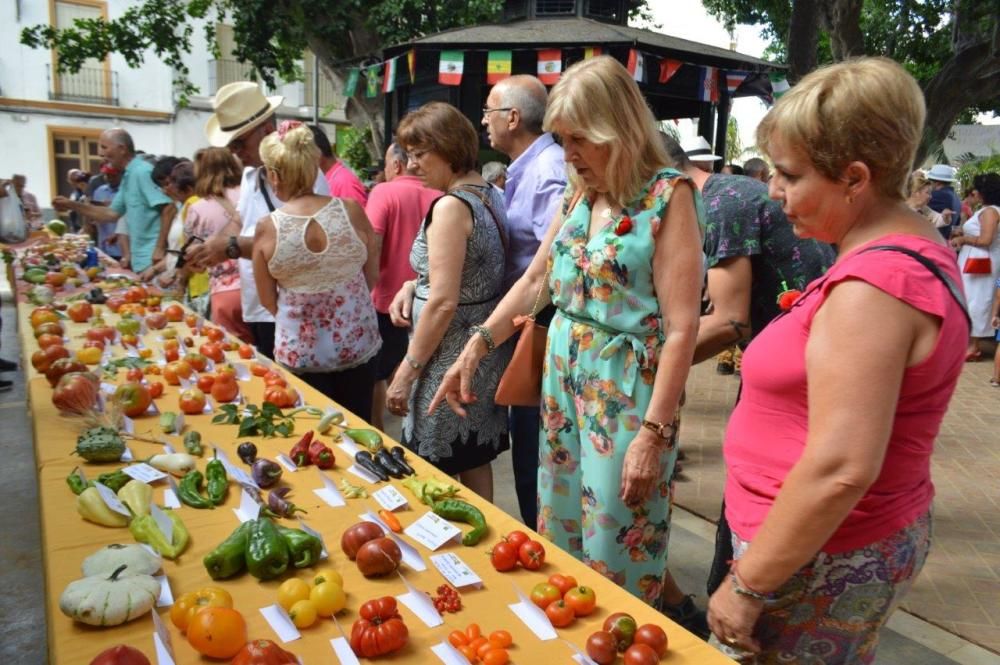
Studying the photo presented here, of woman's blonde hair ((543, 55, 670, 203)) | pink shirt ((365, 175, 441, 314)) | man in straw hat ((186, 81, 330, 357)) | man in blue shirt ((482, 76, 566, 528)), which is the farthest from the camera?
pink shirt ((365, 175, 441, 314))

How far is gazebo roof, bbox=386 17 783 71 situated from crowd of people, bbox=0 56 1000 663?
423 cm

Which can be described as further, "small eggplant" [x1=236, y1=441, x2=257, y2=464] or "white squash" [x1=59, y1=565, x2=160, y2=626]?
"small eggplant" [x1=236, y1=441, x2=257, y2=464]

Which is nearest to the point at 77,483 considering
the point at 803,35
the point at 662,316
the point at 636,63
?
the point at 662,316

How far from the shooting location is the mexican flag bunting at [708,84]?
27.8 ft

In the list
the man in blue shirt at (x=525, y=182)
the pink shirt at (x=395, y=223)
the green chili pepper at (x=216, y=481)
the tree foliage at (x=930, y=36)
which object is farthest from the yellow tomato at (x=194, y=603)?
the tree foliage at (x=930, y=36)

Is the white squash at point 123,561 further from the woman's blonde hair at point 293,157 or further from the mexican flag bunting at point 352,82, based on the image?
the mexican flag bunting at point 352,82

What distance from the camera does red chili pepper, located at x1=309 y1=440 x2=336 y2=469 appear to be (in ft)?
6.93

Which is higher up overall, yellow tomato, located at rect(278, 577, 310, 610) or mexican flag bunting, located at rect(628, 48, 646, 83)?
mexican flag bunting, located at rect(628, 48, 646, 83)

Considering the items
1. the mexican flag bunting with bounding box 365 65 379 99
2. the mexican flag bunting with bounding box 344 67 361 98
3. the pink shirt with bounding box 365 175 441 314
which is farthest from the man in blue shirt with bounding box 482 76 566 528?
the mexican flag bunting with bounding box 344 67 361 98

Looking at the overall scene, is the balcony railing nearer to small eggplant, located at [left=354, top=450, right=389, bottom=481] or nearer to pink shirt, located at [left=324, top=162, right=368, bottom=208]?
pink shirt, located at [left=324, top=162, right=368, bottom=208]

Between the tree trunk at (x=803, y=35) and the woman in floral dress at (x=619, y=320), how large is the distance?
10.8 metres

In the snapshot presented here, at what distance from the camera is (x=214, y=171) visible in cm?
456

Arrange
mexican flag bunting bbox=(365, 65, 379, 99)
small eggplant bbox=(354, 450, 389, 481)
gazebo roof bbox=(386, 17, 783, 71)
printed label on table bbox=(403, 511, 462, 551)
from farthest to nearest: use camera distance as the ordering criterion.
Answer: mexican flag bunting bbox=(365, 65, 379, 99) → gazebo roof bbox=(386, 17, 783, 71) → small eggplant bbox=(354, 450, 389, 481) → printed label on table bbox=(403, 511, 462, 551)

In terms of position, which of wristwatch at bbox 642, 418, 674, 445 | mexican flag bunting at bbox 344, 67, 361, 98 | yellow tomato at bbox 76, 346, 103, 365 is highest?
mexican flag bunting at bbox 344, 67, 361, 98
